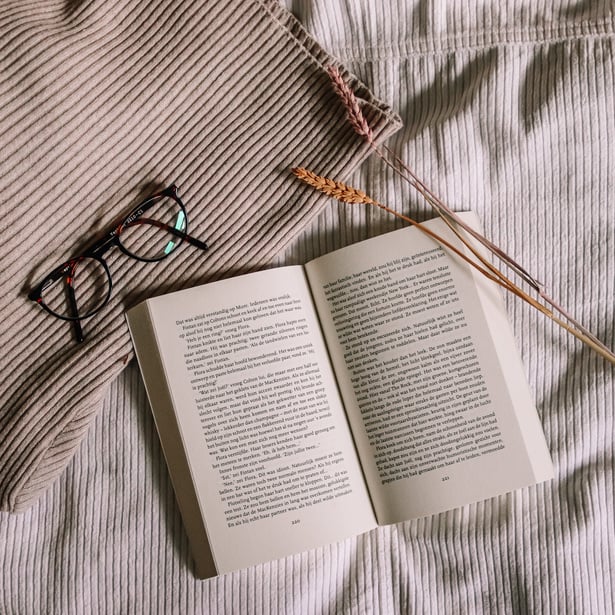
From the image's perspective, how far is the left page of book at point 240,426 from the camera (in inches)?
27.1

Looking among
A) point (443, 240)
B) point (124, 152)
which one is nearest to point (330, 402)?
point (443, 240)

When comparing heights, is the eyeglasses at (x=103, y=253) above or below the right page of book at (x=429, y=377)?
above

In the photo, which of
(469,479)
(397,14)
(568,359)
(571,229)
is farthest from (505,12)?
(469,479)

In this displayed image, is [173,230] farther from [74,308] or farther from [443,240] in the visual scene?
[443,240]

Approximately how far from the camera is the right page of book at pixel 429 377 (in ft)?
2.27

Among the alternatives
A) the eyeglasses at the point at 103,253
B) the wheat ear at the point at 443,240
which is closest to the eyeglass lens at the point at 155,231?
the eyeglasses at the point at 103,253

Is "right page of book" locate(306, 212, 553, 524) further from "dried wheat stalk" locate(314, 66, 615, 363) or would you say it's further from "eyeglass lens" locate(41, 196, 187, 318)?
"eyeglass lens" locate(41, 196, 187, 318)

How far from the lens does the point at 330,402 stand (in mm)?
709

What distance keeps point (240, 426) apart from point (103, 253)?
0.81 feet

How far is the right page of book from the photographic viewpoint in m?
0.69

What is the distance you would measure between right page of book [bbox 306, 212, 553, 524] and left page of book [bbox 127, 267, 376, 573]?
0.07m

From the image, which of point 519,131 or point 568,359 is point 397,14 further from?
point 568,359

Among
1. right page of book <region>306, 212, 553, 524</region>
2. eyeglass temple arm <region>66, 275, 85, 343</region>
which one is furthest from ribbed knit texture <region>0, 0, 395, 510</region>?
right page of book <region>306, 212, 553, 524</region>

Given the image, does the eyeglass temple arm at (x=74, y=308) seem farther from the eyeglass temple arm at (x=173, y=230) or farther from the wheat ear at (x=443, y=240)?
the wheat ear at (x=443, y=240)
